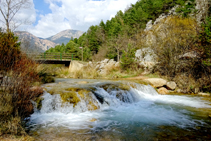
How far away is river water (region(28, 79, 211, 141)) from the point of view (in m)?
3.66

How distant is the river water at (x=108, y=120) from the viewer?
366 cm

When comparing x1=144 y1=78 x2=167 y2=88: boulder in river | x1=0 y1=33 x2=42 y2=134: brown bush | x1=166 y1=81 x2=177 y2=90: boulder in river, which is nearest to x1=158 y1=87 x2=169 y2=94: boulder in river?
x1=144 y1=78 x2=167 y2=88: boulder in river

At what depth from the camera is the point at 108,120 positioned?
479 cm

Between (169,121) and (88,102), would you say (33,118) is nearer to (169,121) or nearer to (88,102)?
(88,102)

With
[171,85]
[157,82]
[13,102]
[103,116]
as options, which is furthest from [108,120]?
[171,85]

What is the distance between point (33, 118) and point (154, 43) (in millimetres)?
11489

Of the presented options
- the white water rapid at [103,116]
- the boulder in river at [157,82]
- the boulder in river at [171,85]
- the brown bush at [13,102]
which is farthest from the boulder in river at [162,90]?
the brown bush at [13,102]

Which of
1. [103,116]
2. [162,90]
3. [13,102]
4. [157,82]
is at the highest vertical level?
[13,102]

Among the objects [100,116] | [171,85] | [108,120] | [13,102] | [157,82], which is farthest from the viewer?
[157,82]

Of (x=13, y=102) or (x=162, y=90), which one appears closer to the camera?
(x=13, y=102)

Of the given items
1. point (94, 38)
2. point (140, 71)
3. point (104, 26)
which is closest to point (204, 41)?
point (140, 71)

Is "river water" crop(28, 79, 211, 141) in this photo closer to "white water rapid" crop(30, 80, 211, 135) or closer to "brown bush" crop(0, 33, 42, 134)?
"white water rapid" crop(30, 80, 211, 135)

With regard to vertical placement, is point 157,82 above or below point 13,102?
below

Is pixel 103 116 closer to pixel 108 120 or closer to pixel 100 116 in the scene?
pixel 100 116
